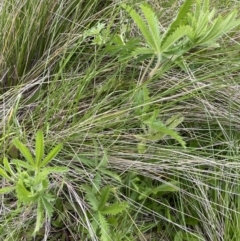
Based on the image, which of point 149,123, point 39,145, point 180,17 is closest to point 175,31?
point 180,17

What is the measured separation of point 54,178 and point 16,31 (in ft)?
1.40

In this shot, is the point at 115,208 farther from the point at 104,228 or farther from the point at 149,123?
the point at 149,123

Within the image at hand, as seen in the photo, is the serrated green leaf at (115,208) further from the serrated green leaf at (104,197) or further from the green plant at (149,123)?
the green plant at (149,123)

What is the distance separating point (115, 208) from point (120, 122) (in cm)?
20

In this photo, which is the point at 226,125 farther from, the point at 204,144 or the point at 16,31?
the point at 16,31

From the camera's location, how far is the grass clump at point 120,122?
3.33 feet

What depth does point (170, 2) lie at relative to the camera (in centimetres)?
124

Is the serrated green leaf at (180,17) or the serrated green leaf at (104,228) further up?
the serrated green leaf at (180,17)

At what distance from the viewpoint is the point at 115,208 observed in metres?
0.99

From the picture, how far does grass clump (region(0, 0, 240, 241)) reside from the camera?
101cm

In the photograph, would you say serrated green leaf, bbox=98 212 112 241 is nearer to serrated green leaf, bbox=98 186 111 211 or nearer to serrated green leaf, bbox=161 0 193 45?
serrated green leaf, bbox=98 186 111 211

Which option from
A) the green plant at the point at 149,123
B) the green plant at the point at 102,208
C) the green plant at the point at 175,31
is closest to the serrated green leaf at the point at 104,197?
the green plant at the point at 102,208

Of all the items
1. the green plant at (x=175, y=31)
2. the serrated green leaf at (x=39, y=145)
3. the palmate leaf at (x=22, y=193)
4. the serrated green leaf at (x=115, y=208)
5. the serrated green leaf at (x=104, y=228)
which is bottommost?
the serrated green leaf at (x=104, y=228)

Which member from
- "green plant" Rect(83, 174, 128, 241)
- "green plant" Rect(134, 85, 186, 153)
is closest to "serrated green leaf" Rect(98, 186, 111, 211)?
"green plant" Rect(83, 174, 128, 241)
